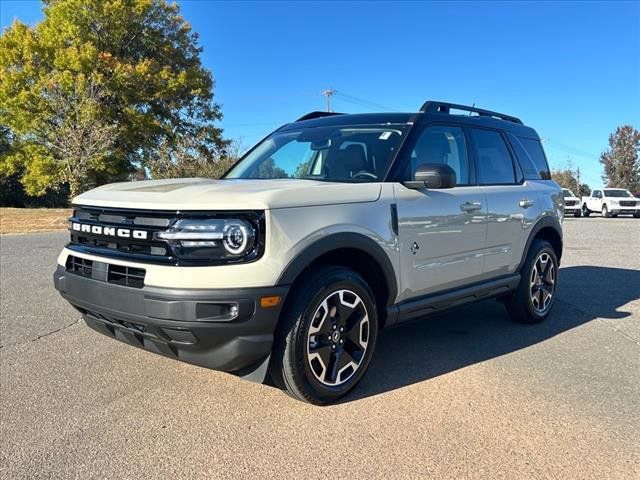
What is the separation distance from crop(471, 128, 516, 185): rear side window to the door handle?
360mm

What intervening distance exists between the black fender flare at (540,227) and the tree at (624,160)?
242 feet

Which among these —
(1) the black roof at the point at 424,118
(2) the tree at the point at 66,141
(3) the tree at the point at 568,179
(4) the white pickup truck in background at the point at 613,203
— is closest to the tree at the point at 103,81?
(2) the tree at the point at 66,141

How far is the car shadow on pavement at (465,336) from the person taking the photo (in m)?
4.04

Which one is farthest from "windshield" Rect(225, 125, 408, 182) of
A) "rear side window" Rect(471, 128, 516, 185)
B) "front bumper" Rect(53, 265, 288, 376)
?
"front bumper" Rect(53, 265, 288, 376)

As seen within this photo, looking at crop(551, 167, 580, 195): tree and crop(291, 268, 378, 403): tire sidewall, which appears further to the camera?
crop(551, 167, 580, 195): tree

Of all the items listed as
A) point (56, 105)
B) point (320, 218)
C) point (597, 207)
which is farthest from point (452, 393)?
point (597, 207)

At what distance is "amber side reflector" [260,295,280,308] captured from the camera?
9.78 ft

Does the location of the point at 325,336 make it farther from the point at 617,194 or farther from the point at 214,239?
the point at 617,194

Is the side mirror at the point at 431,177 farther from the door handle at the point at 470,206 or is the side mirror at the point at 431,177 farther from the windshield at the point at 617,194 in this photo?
the windshield at the point at 617,194

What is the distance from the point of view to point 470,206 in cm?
443

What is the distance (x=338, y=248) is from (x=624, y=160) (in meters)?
79.0

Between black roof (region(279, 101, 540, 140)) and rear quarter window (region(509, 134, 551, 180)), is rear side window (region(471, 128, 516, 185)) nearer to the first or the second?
black roof (region(279, 101, 540, 140))

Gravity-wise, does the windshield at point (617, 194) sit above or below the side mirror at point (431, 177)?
below

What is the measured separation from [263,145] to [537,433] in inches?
129
